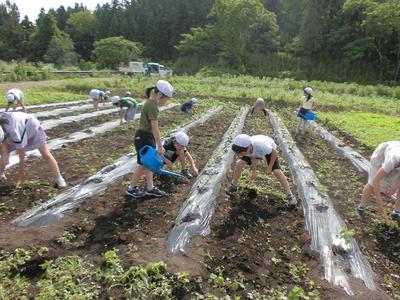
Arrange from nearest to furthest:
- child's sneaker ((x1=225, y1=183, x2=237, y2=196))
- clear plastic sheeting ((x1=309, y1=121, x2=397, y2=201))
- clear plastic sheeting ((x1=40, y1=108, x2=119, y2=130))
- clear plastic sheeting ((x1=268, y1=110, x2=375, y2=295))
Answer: clear plastic sheeting ((x1=268, y1=110, x2=375, y2=295)) → child's sneaker ((x1=225, y1=183, x2=237, y2=196)) → clear plastic sheeting ((x1=309, y1=121, x2=397, y2=201)) → clear plastic sheeting ((x1=40, y1=108, x2=119, y2=130))

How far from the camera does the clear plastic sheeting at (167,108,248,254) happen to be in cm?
415

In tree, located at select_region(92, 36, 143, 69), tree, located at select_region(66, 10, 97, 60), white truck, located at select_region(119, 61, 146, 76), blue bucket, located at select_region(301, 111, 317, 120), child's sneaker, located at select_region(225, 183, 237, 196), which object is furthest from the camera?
tree, located at select_region(66, 10, 97, 60)

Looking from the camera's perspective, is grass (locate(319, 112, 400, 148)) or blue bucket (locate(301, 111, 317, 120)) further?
grass (locate(319, 112, 400, 148))

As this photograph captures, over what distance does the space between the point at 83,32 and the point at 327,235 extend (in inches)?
2936

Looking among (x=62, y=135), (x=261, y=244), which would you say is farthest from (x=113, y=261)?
(x=62, y=135)

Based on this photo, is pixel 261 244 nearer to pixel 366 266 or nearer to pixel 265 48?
pixel 366 266

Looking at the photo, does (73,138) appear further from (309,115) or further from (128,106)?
(309,115)

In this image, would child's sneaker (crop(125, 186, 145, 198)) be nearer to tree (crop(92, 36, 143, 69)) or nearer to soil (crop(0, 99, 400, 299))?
soil (crop(0, 99, 400, 299))

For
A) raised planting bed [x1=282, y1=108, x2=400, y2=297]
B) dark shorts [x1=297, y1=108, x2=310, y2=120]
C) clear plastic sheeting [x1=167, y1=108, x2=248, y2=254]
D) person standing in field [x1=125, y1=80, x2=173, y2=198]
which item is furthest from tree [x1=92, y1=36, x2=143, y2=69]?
person standing in field [x1=125, y1=80, x2=173, y2=198]

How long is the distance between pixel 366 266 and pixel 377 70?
43810mm

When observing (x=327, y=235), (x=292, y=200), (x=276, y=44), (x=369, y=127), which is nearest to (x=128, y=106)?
(x=292, y=200)

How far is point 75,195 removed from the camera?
5141 mm

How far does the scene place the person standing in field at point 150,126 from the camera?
475 centimetres

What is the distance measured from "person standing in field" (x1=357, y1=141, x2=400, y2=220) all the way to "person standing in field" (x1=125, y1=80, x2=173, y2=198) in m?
2.65
